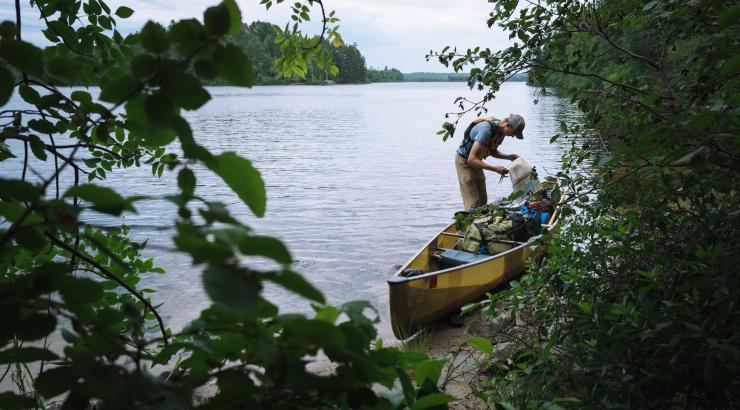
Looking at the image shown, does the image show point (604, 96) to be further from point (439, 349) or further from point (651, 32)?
point (439, 349)

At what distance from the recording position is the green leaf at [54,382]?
844 millimetres

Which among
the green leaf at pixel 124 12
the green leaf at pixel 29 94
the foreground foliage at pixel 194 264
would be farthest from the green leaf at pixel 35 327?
the green leaf at pixel 124 12

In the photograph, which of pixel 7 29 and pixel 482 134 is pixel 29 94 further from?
pixel 482 134

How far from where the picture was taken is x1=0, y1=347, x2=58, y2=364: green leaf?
936 mm

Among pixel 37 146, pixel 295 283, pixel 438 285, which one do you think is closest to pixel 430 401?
pixel 295 283

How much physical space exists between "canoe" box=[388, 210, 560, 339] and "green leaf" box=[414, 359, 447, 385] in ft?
17.3

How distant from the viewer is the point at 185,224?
0.76 meters

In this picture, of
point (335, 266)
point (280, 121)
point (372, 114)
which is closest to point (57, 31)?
point (335, 266)

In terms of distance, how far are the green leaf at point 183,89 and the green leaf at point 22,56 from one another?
193 millimetres

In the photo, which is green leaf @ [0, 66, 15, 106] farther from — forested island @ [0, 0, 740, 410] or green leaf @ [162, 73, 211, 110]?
green leaf @ [162, 73, 211, 110]

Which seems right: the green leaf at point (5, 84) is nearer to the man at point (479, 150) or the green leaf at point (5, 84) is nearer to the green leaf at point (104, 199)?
the green leaf at point (104, 199)

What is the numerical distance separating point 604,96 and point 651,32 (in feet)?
2.20

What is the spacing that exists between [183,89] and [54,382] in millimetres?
515

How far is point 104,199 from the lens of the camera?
759 millimetres
